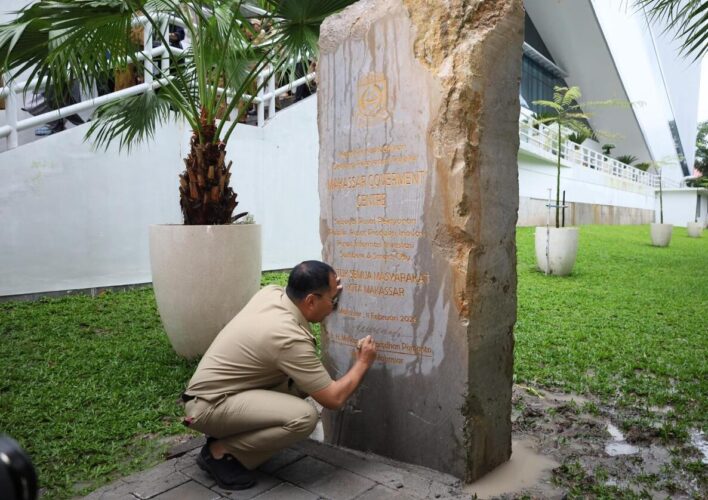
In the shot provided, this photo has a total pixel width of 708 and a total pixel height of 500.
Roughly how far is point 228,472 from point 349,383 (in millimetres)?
714

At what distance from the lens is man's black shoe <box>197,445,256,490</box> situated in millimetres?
2648

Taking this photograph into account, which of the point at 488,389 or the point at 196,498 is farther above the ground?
the point at 488,389

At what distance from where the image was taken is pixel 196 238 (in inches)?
186

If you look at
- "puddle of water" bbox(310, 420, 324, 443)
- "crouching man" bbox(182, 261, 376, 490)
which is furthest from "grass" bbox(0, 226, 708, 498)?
"puddle of water" bbox(310, 420, 324, 443)

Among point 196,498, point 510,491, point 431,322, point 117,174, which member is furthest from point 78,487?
point 117,174

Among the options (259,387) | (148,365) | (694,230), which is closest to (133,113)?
(148,365)

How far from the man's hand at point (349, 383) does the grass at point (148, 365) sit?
3.99 feet

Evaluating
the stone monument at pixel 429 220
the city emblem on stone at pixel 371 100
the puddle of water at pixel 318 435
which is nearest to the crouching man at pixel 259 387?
the stone monument at pixel 429 220

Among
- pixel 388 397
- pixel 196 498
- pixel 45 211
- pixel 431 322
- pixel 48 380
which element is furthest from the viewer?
pixel 45 211

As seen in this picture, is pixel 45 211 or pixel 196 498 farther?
pixel 45 211

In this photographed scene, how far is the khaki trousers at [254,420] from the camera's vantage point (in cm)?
265

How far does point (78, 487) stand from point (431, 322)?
6.47 feet

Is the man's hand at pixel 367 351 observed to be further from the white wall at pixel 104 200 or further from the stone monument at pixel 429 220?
the white wall at pixel 104 200

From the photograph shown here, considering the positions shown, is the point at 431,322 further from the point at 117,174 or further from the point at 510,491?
the point at 117,174
